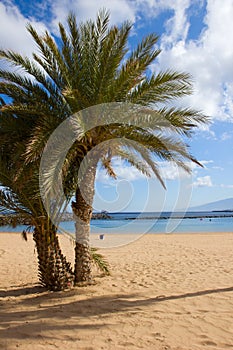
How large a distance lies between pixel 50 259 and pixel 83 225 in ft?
3.55

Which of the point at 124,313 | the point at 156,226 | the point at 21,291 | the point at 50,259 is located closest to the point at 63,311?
the point at 124,313

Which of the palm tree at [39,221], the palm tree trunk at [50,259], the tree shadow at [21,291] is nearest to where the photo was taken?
the palm tree at [39,221]

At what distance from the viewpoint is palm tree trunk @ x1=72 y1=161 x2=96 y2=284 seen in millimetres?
7328

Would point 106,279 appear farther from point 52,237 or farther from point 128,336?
point 128,336

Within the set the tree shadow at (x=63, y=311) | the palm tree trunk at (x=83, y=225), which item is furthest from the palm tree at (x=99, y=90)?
the tree shadow at (x=63, y=311)

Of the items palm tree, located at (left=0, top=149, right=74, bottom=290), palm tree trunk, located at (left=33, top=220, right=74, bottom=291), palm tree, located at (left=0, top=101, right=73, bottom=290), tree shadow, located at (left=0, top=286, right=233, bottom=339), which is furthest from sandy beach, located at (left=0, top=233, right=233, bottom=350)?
palm tree, located at (left=0, top=101, right=73, bottom=290)

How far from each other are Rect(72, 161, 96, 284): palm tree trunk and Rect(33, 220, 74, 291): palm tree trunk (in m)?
0.39

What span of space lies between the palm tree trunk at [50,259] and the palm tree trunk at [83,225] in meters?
0.39

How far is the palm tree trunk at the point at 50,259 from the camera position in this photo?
6961 mm

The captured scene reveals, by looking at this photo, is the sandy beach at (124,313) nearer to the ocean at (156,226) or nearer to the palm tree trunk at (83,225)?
the palm tree trunk at (83,225)

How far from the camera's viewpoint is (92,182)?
7379 mm

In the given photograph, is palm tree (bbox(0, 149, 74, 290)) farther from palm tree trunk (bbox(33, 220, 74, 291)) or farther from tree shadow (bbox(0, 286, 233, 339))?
tree shadow (bbox(0, 286, 233, 339))

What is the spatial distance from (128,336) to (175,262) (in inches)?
297

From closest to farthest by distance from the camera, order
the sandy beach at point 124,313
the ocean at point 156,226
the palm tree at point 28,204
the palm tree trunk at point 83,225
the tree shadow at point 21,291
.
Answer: the sandy beach at point 124,313 < the palm tree at point 28,204 < the tree shadow at point 21,291 < the palm tree trunk at point 83,225 < the ocean at point 156,226
